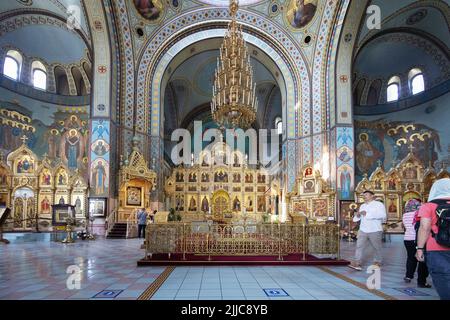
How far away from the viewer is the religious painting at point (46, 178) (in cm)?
1591

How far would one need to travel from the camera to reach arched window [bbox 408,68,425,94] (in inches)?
722

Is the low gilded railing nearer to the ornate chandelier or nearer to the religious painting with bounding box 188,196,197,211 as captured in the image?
the ornate chandelier

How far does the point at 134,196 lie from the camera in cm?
1611

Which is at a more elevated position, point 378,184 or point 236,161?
point 236,161

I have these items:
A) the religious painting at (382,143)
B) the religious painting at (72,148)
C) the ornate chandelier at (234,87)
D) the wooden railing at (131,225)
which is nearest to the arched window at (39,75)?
the religious painting at (72,148)

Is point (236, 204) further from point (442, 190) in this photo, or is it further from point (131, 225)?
point (442, 190)

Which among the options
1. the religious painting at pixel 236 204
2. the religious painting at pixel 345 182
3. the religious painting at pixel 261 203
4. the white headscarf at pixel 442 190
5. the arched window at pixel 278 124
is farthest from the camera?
the arched window at pixel 278 124

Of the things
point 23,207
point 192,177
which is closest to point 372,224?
point 23,207

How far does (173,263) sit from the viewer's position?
6770mm

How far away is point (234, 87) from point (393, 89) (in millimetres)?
12903

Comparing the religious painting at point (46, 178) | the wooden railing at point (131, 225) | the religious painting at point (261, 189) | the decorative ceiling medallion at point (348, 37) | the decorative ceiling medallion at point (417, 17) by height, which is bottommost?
the wooden railing at point (131, 225)

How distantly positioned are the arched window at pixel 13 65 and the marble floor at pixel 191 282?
13503 mm

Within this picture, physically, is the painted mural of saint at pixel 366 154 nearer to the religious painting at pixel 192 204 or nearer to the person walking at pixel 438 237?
the religious painting at pixel 192 204
